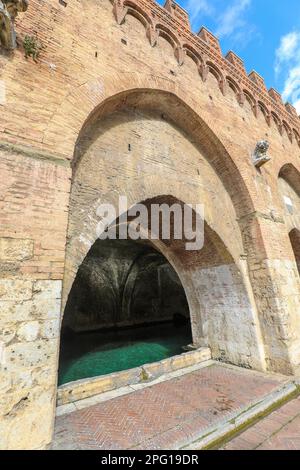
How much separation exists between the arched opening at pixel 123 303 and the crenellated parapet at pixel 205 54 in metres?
7.10

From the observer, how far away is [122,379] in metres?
4.36

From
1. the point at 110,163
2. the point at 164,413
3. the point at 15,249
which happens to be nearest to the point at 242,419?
the point at 164,413

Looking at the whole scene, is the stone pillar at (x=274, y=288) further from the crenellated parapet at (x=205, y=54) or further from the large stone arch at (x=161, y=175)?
the crenellated parapet at (x=205, y=54)

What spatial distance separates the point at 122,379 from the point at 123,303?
10642 millimetres

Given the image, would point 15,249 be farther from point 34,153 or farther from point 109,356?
point 109,356

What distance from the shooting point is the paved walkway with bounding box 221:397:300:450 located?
268 centimetres

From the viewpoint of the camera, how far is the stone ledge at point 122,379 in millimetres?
3713

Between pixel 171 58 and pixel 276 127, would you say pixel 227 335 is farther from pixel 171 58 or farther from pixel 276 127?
pixel 276 127

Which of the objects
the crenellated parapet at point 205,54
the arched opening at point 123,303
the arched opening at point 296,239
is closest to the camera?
the crenellated parapet at point 205,54

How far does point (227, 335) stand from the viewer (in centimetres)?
570

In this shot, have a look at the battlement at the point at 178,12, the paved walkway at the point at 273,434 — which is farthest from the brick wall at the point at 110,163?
the paved walkway at the point at 273,434

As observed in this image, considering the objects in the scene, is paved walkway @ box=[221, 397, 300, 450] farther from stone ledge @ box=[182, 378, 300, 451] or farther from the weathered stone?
the weathered stone

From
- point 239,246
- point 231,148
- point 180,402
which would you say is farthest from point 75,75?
point 180,402
